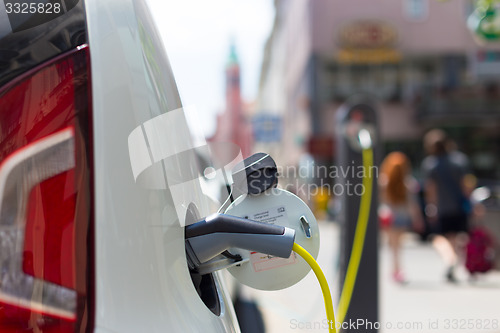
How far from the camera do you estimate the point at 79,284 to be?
102cm

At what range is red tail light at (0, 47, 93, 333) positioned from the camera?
1.01 m

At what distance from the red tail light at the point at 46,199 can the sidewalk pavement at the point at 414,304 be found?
298 centimetres

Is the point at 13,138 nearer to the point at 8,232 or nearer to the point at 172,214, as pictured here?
the point at 8,232

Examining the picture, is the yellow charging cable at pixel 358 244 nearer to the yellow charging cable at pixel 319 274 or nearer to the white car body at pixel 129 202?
the yellow charging cable at pixel 319 274

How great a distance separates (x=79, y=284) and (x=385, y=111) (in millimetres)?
28068

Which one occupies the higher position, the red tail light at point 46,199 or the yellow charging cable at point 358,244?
the red tail light at point 46,199

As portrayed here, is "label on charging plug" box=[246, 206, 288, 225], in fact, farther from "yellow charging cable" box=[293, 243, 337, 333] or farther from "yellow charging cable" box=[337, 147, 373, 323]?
"yellow charging cable" box=[337, 147, 373, 323]

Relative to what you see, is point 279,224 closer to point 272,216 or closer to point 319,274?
point 272,216

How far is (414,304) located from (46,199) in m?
5.23

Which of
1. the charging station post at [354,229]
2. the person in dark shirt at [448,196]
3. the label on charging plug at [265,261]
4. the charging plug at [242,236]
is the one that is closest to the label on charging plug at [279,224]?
the label on charging plug at [265,261]

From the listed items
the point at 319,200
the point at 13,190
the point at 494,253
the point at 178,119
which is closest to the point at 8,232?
the point at 13,190

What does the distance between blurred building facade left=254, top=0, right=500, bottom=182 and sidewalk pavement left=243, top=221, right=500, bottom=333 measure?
18.8 meters

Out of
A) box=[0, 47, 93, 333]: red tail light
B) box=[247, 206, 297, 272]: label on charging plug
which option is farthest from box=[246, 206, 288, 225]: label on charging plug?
box=[0, 47, 93, 333]: red tail light

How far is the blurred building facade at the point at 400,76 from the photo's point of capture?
26.7 m
